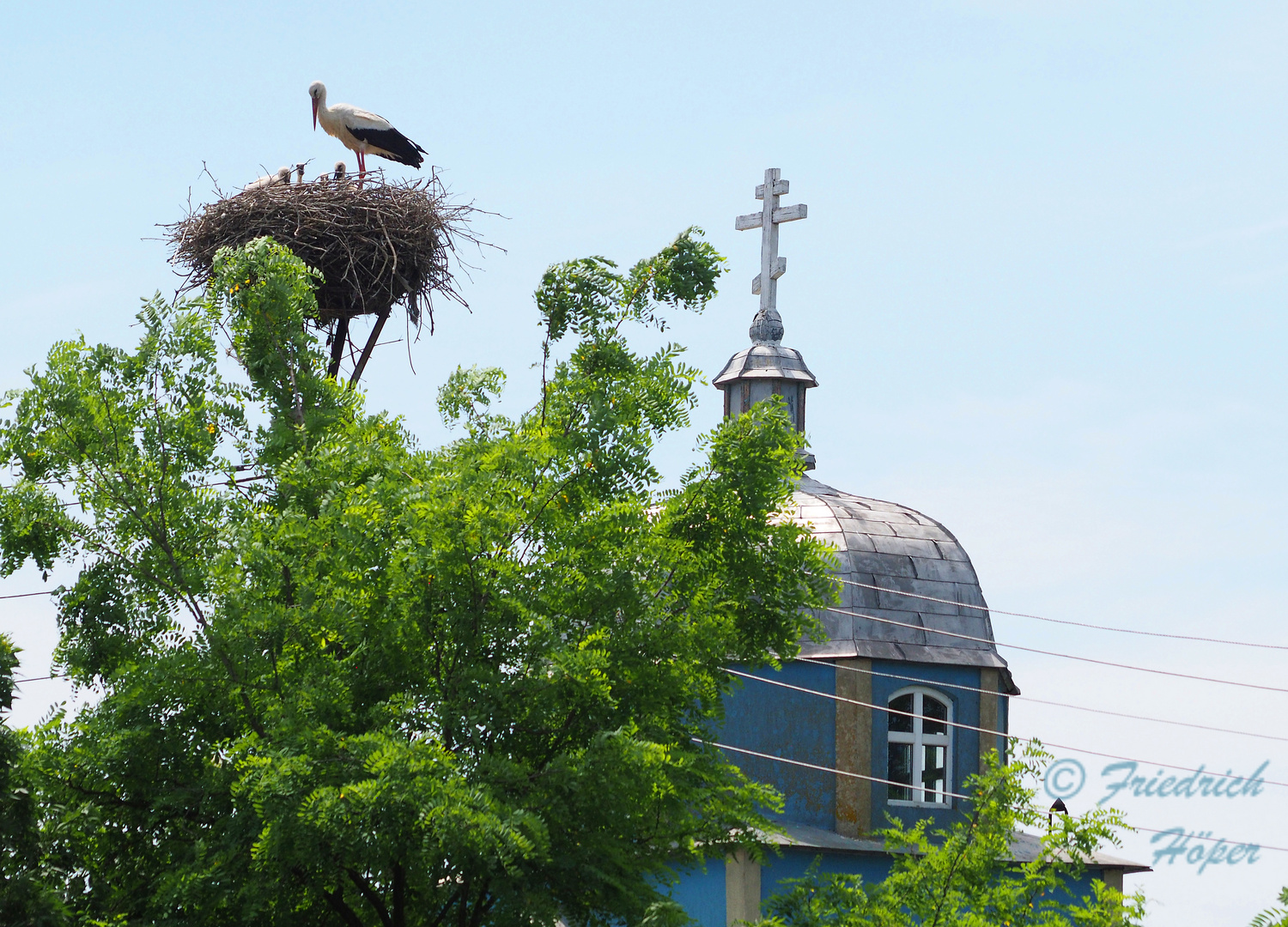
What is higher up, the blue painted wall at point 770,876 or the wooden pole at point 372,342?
the wooden pole at point 372,342

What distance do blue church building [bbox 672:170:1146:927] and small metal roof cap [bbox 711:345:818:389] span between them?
2.30 metres

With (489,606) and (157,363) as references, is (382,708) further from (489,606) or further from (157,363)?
(157,363)

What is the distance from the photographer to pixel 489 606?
9961 millimetres

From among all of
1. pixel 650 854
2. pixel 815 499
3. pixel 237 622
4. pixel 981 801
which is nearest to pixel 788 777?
pixel 815 499

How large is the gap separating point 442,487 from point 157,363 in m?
2.91

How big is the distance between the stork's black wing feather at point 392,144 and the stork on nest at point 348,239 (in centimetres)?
136

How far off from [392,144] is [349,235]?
89.3 inches

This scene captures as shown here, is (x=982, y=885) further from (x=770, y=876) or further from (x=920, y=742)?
(x=920, y=742)

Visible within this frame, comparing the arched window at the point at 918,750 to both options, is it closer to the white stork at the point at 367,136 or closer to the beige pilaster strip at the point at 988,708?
the beige pilaster strip at the point at 988,708

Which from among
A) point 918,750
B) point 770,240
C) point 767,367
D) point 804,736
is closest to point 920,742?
point 918,750

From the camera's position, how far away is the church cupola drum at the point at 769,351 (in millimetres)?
23906

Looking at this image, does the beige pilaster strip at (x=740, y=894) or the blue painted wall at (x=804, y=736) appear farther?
the blue painted wall at (x=804, y=736)

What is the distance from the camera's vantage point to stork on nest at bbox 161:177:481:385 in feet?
53.1

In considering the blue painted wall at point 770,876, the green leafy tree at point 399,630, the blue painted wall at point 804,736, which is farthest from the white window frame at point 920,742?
the green leafy tree at point 399,630
